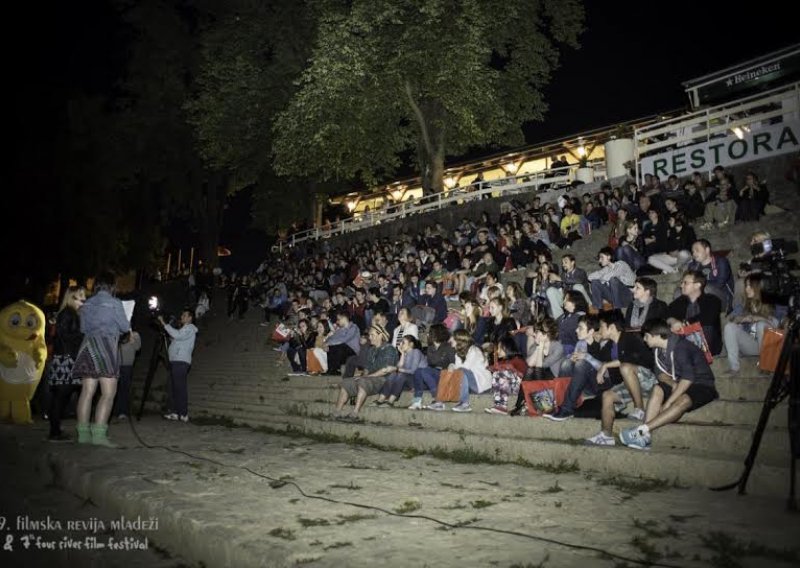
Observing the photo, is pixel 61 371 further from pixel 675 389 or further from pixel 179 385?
pixel 675 389

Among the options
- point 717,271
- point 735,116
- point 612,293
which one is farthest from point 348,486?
point 735,116

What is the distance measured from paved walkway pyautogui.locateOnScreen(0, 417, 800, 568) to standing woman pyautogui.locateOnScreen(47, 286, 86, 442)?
77 centimetres

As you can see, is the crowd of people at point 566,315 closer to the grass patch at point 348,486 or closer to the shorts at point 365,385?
the shorts at point 365,385

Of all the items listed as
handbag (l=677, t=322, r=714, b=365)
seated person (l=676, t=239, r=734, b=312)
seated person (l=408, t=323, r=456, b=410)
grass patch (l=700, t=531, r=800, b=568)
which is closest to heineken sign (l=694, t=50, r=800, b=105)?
seated person (l=676, t=239, r=734, b=312)

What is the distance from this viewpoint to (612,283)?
858cm

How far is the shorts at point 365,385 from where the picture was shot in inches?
349

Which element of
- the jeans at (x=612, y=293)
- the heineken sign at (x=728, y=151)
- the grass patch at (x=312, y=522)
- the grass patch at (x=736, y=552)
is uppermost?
the heineken sign at (x=728, y=151)

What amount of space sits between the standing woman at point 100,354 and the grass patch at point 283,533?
397 cm

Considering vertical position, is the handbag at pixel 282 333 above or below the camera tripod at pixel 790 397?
above

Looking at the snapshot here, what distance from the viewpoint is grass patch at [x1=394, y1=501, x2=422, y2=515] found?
4.41 meters


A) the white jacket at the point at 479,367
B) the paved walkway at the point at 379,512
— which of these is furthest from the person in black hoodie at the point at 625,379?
the white jacket at the point at 479,367

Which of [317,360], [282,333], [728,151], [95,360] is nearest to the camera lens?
[95,360]

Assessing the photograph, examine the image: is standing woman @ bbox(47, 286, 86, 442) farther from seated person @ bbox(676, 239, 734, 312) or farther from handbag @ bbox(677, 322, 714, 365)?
seated person @ bbox(676, 239, 734, 312)

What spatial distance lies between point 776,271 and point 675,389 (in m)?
1.48
